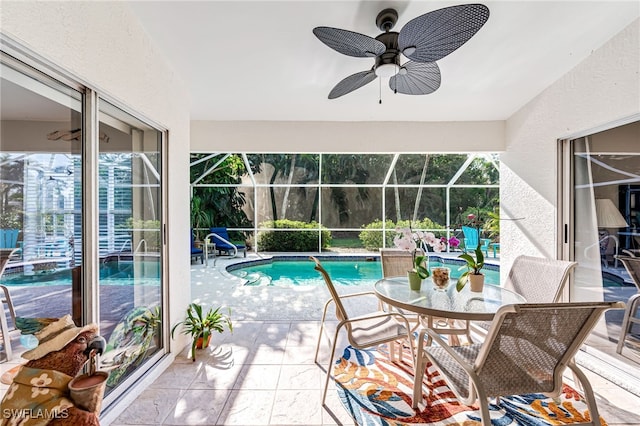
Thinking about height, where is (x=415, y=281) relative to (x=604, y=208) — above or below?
below

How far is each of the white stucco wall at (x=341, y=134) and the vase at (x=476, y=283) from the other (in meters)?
2.01

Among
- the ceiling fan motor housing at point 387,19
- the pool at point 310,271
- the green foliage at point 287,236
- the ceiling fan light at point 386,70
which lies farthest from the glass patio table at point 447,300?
the green foliage at point 287,236

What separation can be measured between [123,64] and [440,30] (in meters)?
1.87

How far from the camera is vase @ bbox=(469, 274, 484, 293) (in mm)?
2057

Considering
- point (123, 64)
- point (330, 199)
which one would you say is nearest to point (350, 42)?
point (123, 64)

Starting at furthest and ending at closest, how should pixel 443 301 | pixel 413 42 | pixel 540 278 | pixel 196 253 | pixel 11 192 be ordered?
1. pixel 196 253
2. pixel 540 278
3. pixel 443 301
4. pixel 413 42
5. pixel 11 192

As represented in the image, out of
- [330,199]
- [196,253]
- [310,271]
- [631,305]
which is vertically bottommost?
[310,271]

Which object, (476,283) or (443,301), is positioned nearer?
(443,301)

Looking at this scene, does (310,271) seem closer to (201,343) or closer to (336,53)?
(201,343)

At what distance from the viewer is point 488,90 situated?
110 inches

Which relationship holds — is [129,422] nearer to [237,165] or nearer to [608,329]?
[608,329]

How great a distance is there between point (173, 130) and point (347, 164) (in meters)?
6.45

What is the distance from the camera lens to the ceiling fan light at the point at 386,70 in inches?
68.3

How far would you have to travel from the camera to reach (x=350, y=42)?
155cm
